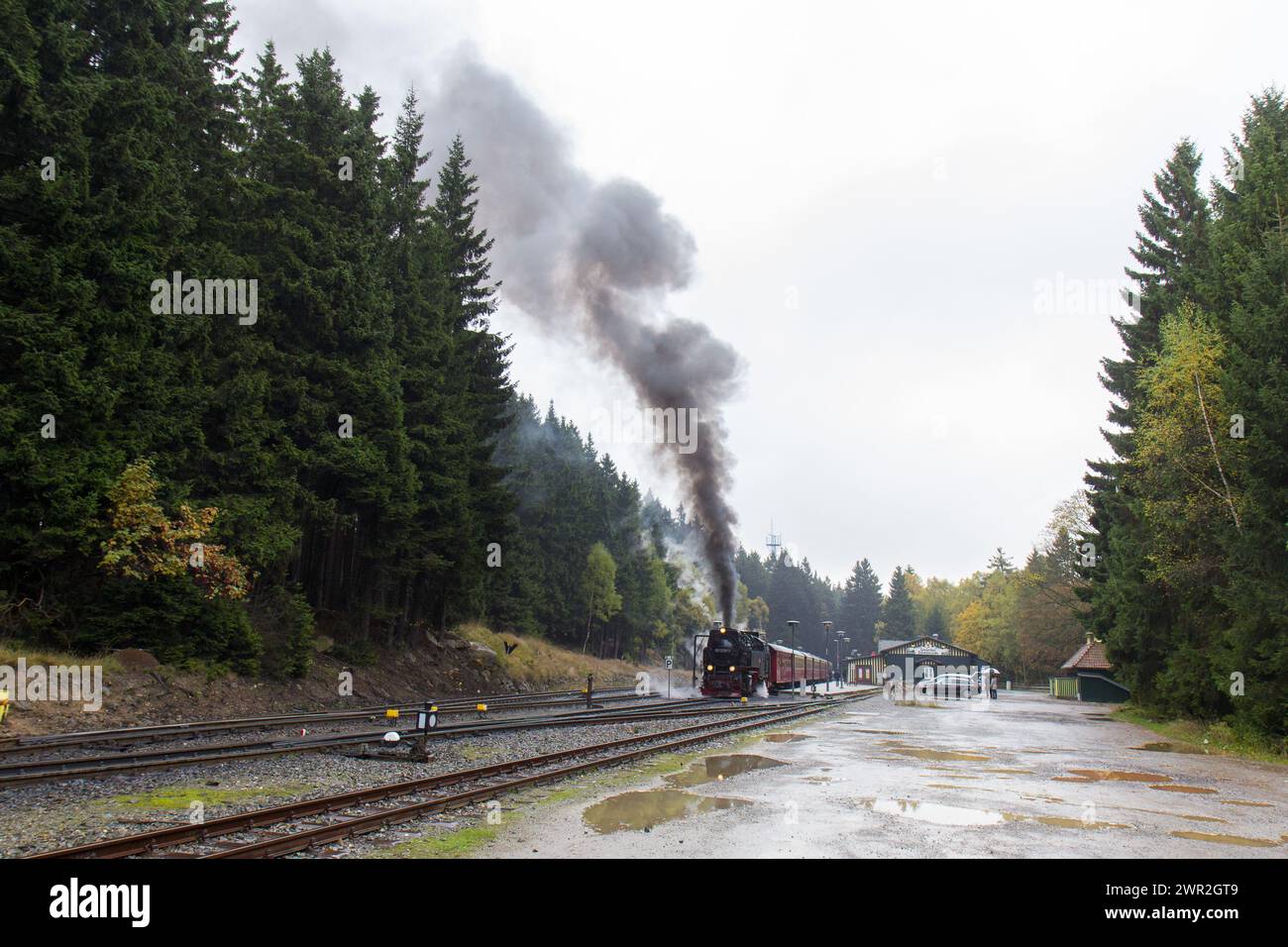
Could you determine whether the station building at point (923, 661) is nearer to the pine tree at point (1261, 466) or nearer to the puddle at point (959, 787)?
the pine tree at point (1261, 466)

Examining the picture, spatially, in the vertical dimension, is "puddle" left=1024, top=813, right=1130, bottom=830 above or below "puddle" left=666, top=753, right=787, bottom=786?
above

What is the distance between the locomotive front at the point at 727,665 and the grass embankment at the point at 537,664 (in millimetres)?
11017

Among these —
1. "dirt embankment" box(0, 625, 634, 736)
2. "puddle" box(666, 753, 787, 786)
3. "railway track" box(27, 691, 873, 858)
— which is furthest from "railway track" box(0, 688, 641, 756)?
"puddle" box(666, 753, 787, 786)

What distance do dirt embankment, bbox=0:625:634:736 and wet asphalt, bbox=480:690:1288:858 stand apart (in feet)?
42.5

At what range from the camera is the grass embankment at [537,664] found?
43.1 meters

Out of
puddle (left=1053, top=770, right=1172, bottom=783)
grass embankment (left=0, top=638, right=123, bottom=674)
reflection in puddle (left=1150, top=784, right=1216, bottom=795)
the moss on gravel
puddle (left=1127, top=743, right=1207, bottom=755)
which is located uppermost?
grass embankment (left=0, top=638, right=123, bottom=674)

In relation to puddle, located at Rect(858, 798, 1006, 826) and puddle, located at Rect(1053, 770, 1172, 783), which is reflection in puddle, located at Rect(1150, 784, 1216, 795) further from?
puddle, located at Rect(858, 798, 1006, 826)

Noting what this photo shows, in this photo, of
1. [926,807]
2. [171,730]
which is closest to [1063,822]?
[926,807]

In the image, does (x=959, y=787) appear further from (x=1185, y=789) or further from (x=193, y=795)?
(x=193, y=795)

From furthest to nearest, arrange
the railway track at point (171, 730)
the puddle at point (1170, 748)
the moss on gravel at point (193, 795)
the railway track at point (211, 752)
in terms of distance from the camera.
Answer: the puddle at point (1170, 748), the railway track at point (171, 730), the railway track at point (211, 752), the moss on gravel at point (193, 795)

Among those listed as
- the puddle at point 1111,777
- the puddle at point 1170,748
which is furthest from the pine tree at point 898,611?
the puddle at point 1111,777

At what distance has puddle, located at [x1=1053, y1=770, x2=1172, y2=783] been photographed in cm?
1482

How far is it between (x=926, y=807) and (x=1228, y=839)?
3585mm
